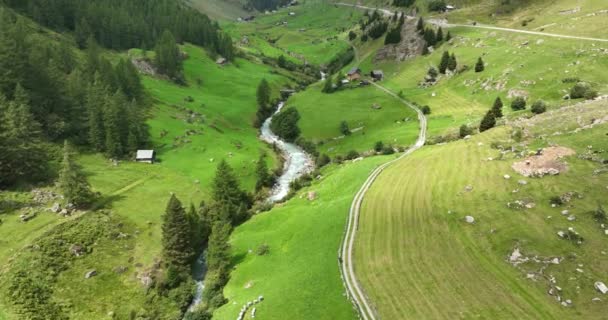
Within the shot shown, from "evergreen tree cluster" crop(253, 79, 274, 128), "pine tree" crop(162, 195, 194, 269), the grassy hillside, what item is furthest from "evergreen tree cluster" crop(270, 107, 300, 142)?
"pine tree" crop(162, 195, 194, 269)

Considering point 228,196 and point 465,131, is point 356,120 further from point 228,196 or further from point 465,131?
point 228,196

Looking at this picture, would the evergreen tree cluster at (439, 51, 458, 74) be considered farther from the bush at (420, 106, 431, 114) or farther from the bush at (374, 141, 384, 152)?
the bush at (374, 141, 384, 152)

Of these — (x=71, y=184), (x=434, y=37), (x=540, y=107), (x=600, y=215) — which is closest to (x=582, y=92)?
(x=540, y=107)

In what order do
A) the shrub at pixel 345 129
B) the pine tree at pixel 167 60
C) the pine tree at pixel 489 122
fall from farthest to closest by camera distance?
the pine tree at pixel 167 60
the shrub at pixel 345 129
the pine tree at pixel 489 122

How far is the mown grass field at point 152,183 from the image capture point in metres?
65.9

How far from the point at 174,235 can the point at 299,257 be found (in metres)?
24.8

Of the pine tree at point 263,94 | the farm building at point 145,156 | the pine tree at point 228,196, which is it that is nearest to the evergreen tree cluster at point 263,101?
the pine tree at point 263,94

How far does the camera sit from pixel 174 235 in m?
70.6

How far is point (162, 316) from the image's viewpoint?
6381 centimetres

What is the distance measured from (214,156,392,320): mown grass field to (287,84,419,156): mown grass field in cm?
2395

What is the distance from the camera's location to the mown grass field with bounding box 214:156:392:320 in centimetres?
5269

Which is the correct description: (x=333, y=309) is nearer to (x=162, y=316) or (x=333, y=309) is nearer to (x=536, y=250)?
(x=536, y=250)

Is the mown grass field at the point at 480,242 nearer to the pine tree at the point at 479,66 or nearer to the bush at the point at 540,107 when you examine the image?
the bush at the point at 540,107

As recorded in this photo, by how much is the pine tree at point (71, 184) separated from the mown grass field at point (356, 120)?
7097cm
